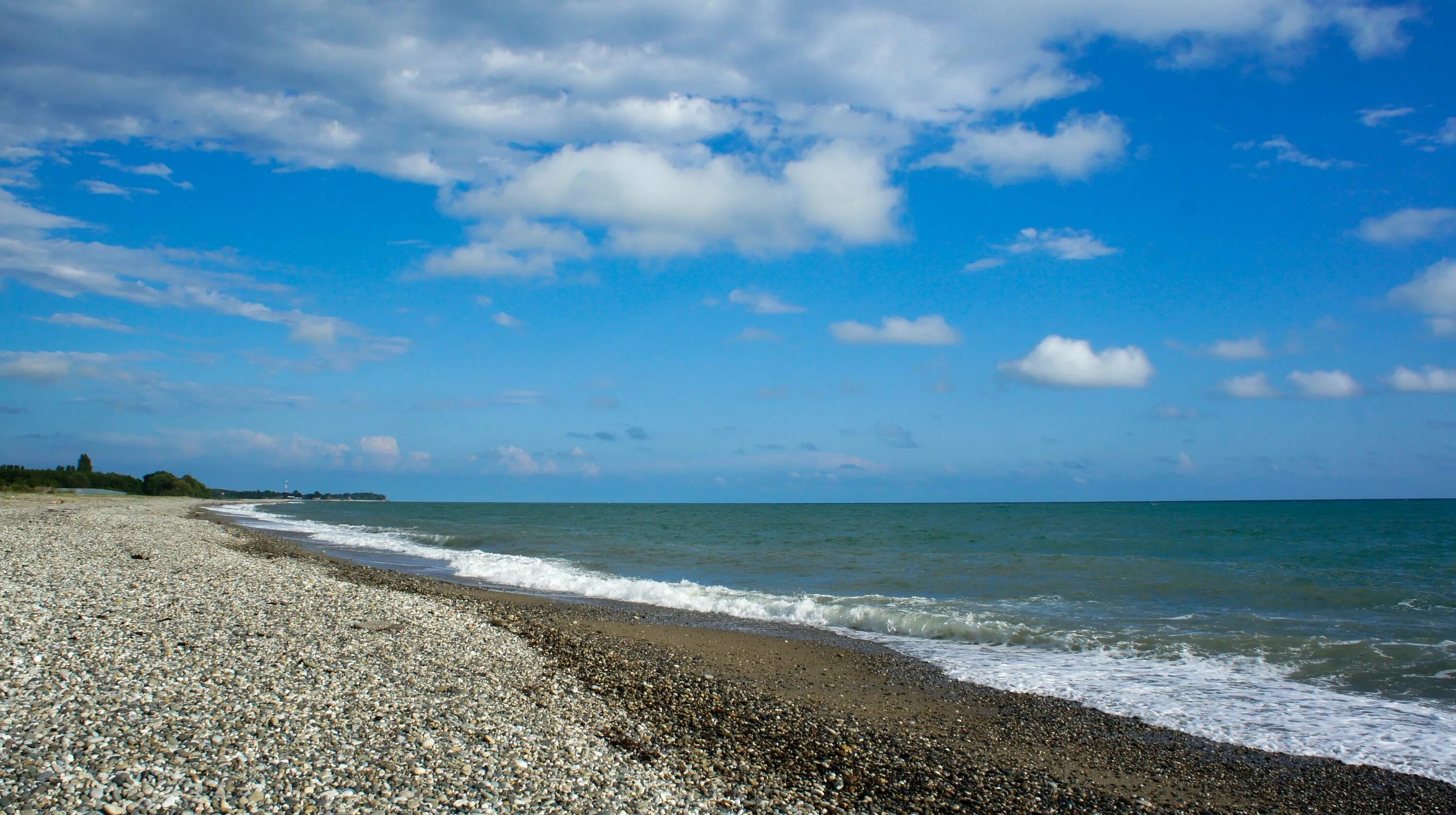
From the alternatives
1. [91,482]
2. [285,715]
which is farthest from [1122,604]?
[91,482]

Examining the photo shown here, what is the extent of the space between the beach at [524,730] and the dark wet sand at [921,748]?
0.04 m

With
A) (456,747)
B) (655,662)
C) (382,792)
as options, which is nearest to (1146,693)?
(655,662)

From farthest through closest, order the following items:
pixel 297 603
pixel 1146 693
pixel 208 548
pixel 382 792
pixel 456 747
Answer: pixel 208 548, pixel 297 603, pixel 1146 693, pixel 456 747, pixel 382 792

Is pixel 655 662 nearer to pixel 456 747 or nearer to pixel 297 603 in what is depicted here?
pixel 456 747

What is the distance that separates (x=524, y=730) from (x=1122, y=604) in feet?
57.4

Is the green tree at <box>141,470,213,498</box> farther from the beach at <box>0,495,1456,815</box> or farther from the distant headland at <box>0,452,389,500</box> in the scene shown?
the beach at <box>0,495,1456,815</box>

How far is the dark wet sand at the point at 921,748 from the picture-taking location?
23.6ft

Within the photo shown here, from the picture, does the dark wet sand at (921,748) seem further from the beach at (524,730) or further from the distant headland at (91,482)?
the distant headland at (91,482)

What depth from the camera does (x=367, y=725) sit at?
24.2ft

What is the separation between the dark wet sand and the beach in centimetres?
4

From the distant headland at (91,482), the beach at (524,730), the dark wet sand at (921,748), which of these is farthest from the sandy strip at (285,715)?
the distant headland at (91,482)

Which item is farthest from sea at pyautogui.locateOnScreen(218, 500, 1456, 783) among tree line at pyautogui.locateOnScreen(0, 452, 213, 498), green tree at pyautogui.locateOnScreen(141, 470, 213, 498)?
green tree at pyautogui.locateOnScreen(141, 470, 213, 498)

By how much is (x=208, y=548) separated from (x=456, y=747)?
22518mm

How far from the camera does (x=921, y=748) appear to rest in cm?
838
